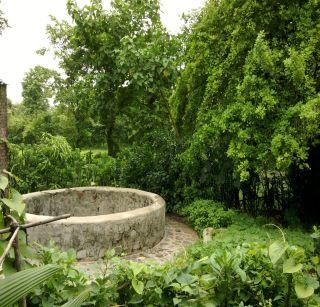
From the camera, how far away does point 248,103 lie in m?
5.62

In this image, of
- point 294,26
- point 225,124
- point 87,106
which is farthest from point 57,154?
point 294,26

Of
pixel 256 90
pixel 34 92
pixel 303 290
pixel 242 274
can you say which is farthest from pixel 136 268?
pixel 34 92

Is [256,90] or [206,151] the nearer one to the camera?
[256,90]

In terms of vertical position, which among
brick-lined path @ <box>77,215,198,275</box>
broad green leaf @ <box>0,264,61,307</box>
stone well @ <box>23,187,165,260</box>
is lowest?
brick-lined path @ <box>77,215,198,275</box>

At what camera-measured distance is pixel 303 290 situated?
203cm

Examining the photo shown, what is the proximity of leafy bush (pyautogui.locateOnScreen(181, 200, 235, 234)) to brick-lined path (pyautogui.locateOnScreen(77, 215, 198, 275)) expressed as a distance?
259mm

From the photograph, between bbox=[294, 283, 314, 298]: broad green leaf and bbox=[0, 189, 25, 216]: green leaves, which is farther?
bbox=[294, 283, 314, 298]: broad green leaf

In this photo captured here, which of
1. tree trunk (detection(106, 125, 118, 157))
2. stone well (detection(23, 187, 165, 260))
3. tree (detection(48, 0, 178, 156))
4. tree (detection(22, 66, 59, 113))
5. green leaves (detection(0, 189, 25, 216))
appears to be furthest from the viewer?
tree (detection(22, 66, 59, 113))

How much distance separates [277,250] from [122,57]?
692cm

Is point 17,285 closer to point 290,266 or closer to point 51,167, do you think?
point 290,266

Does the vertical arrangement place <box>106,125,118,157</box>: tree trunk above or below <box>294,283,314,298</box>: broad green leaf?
above

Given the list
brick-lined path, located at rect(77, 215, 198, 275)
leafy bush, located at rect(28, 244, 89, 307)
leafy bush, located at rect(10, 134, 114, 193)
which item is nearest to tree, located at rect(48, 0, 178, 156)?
leafy bush, located at rect(10, 134, 114, 193)

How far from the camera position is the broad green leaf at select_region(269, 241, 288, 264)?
6.46 ft

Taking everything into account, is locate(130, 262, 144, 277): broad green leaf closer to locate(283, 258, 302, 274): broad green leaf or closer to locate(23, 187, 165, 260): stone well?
locate(283, 258, 302, 274): broad green leaf
